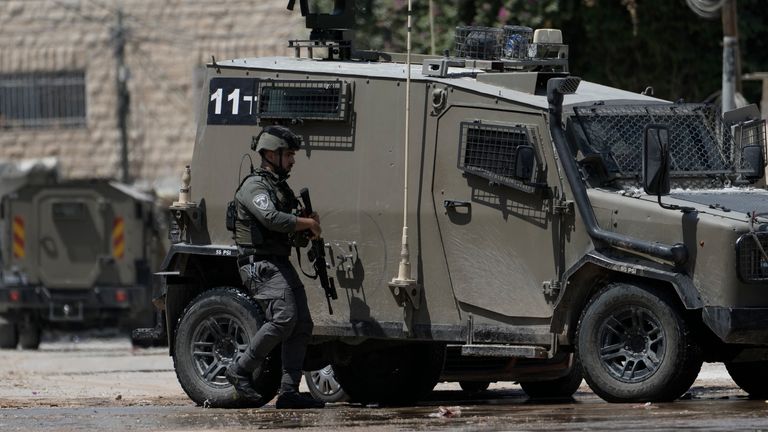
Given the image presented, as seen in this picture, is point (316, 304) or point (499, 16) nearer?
point (316, 304)

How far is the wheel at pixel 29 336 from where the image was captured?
22.7 metres

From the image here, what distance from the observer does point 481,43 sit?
12008 millimetres

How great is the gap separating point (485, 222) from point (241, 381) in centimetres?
183

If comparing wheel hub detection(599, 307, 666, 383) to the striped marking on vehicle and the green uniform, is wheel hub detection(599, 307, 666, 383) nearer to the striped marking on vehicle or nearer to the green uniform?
the green uniform

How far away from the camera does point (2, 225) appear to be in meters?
23.3

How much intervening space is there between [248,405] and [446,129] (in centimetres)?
218

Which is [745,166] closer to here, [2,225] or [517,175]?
[517,175]

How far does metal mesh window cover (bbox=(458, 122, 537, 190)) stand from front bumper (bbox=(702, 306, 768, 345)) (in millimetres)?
1387

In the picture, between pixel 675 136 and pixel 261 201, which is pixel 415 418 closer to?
pixel 261 201

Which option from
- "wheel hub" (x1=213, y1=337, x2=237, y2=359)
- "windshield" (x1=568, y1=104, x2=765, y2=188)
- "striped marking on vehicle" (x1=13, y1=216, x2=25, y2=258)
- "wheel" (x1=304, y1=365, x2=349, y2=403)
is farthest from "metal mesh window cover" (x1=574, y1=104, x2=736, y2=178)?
"striped marking on vehicle" (x1=13, y1=216, x2=25, y2=258)

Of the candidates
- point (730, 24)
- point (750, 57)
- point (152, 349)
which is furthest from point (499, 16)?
point (152, 349)

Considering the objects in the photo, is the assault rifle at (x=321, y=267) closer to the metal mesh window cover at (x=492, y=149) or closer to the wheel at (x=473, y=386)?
the metal mesh window cover at (x=492, y=149)

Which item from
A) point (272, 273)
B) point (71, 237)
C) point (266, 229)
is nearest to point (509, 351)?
point (272, 273)

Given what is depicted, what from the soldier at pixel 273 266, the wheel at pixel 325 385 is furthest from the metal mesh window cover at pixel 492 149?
the wheel at pixel 325 385
